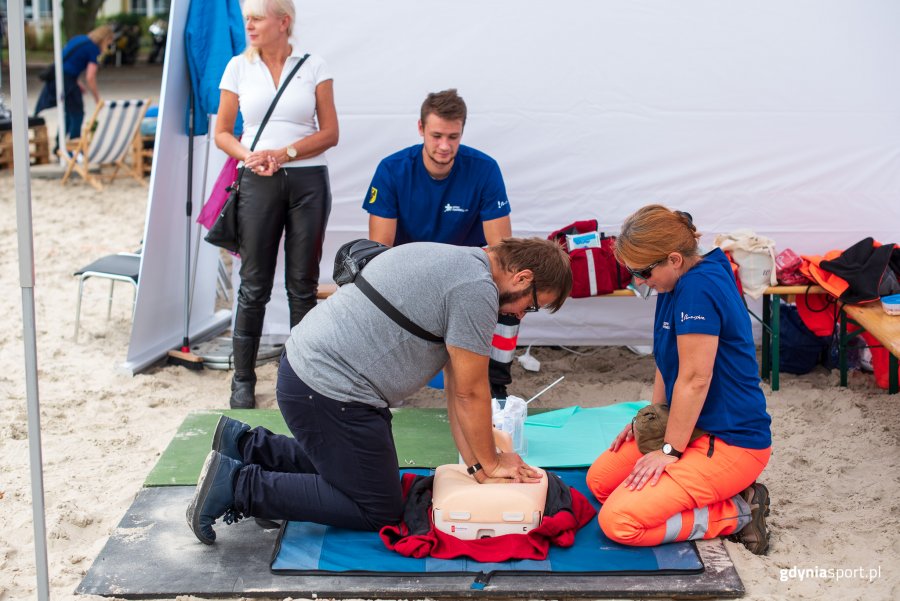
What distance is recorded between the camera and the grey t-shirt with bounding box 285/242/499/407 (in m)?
2.80

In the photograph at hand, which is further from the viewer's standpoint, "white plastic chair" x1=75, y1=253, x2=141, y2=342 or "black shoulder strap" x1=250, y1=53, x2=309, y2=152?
"white plastic chair" x1=75, y1=253, x2=141, y2=342

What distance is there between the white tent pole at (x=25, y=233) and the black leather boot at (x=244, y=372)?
1757mm

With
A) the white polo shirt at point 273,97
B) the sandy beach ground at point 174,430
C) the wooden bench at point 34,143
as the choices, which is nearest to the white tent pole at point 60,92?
the wooden bench at point 34,143

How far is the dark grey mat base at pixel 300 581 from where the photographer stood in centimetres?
287

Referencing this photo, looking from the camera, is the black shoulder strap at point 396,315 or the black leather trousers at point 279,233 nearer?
the black shoulder strap at point 396,315

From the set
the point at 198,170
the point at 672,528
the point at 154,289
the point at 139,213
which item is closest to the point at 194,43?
the point at 198,170

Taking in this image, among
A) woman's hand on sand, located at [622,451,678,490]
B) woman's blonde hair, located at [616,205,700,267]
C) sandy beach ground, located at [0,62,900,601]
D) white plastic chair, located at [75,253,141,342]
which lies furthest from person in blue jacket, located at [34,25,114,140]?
woman's hand on sand, located at [622,451,678,490]

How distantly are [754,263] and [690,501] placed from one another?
1.78 m

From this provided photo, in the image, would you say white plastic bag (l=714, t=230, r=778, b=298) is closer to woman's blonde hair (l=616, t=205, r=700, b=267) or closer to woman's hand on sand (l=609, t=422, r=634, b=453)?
woman's hand on sand (l=609, t=422, r=634, b=453)

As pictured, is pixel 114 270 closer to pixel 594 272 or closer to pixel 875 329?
pixel 594 272

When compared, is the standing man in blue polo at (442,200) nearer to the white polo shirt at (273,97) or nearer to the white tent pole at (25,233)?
the white polo shirt at (273,97)

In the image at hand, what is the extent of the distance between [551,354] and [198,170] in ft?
6.52

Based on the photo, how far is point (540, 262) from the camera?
280 centimetres

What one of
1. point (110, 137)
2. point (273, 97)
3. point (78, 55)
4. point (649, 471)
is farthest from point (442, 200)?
point (78, 55)
